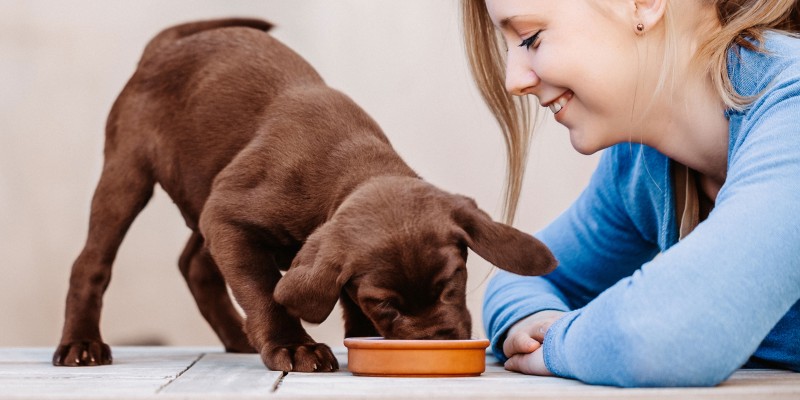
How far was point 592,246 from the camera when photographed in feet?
7.30

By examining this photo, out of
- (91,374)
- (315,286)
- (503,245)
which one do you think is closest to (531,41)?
(503,245)

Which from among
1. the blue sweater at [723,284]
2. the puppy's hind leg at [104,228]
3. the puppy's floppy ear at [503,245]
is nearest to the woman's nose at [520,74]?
the puppy's floppy ear at [503,245]

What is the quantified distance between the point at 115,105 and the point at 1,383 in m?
1.08

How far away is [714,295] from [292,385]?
618 millimetres

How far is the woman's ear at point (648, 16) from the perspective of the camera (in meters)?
1.76

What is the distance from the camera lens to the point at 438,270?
1751 mm

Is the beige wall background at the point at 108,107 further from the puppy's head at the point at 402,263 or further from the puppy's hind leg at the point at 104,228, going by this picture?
the puppy's head at the point at 402,263

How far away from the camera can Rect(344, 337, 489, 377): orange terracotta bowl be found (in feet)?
5.15

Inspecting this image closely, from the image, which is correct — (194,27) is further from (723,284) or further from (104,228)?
(723,284)

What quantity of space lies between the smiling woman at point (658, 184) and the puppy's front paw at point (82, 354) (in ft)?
2.74

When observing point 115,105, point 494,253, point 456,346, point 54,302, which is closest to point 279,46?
point 115,105

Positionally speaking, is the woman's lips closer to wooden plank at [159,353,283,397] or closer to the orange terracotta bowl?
the orange terracotta bowl

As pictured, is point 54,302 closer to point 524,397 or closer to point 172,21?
point 172,21

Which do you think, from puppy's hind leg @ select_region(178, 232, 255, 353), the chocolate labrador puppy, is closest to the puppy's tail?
the chocolate labrador puppy
